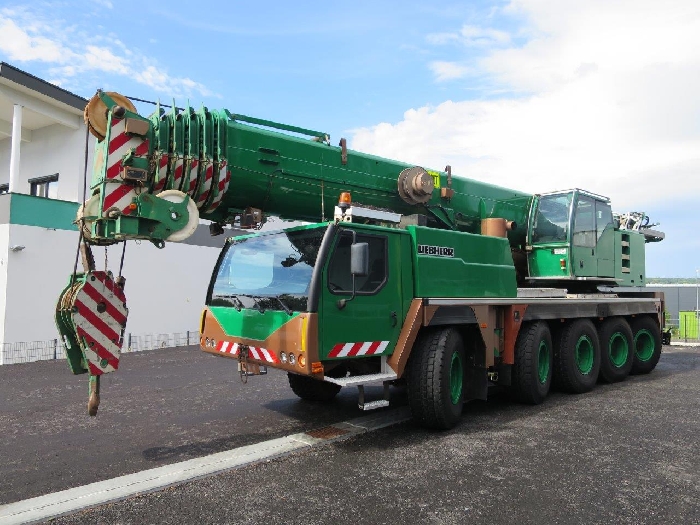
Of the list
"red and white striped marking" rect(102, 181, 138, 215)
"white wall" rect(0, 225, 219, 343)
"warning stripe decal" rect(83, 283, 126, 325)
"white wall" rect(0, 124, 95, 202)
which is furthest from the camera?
"white wall" rect(0, 124, 95, 202)

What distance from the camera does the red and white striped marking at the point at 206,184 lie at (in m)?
4.84

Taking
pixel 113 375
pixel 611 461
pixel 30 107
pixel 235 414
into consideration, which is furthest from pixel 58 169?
pixel 611 461

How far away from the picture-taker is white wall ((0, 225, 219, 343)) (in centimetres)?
1219

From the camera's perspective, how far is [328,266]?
495 cm

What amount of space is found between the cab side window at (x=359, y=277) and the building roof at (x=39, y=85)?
12615 millimetres

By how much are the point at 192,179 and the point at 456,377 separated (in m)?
3.60

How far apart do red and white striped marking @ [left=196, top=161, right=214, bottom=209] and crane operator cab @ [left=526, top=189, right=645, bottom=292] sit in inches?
211

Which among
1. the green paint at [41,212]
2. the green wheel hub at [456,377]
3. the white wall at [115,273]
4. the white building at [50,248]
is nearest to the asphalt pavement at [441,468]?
the green wheel hub at [456,377]

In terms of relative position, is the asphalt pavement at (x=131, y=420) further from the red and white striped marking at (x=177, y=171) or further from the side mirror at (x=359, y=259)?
the red and white striped marking at (x=177, y=171)

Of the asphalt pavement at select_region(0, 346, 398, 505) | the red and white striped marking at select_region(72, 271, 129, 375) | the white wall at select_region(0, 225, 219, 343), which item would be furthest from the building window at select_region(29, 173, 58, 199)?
the red and white striped marking at select_region(72, 271, 129, 375)

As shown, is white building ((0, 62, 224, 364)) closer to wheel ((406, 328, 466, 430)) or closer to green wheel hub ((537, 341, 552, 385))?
wheel ((406, 328, 466, 430))

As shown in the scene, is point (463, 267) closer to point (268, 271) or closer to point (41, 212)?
point (268, 271)

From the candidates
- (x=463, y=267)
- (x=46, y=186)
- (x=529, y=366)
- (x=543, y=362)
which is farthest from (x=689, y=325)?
(x=46, y=186)

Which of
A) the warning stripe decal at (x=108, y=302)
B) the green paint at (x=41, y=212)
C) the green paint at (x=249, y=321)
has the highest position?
the green paint at (x=41, y=212)
